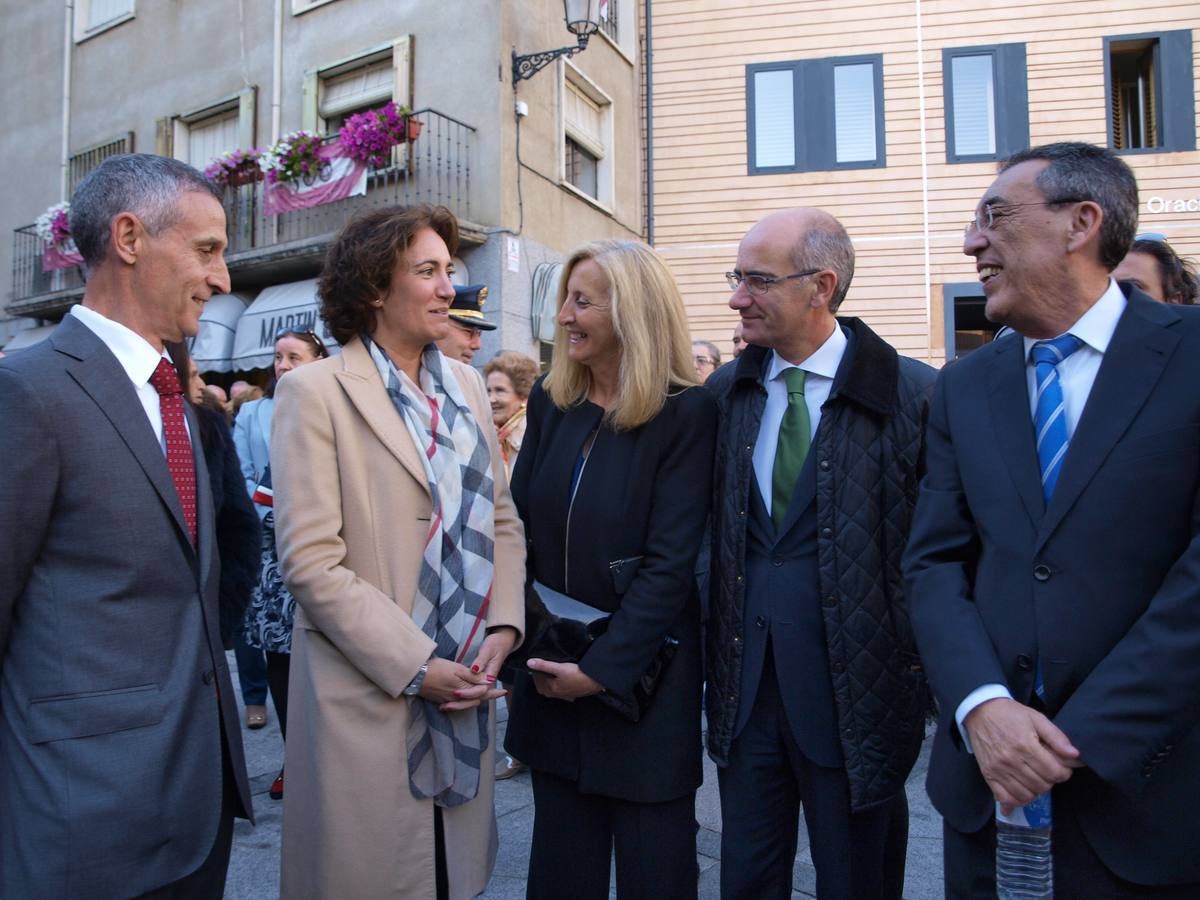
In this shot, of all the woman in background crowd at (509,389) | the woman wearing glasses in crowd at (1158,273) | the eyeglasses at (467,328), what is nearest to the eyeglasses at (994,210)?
the woman wearing glasses in crowd at (1158,273)

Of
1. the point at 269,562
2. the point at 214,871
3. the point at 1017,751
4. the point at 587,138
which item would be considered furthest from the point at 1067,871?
the point at 587,138

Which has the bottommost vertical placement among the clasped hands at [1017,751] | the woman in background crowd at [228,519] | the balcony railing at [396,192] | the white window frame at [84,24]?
the clasped hands at [1017,751]

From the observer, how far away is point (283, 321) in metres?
11.3

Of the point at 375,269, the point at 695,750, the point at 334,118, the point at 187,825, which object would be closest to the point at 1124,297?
the point at 695,750

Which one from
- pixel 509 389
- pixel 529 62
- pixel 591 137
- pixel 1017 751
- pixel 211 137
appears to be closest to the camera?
pixel 1017 751

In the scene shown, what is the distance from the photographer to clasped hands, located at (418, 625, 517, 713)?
2125 mm

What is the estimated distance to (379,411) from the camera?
7.34ft

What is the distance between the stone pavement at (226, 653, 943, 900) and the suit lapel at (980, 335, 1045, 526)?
2039mm

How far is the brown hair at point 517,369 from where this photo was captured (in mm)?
5383

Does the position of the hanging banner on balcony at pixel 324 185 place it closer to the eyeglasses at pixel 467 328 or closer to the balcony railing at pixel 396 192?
the balcony railing at pixel 396 192

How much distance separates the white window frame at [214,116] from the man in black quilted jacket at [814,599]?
36.5 ft

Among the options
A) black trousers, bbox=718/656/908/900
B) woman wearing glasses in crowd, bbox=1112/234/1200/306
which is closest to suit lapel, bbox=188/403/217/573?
black trousers, bbox=718/656/908/900

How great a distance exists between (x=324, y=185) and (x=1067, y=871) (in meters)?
11.0

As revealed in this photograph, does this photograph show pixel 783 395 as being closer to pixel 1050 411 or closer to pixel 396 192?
pixel 1050 411
